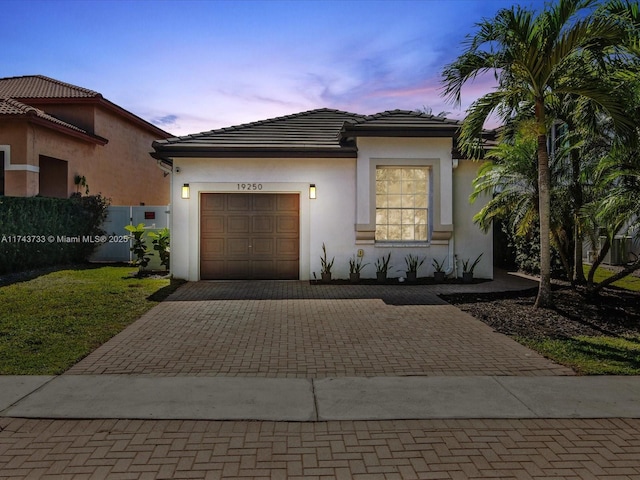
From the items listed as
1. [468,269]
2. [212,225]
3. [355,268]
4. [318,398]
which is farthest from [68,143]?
[318,398]

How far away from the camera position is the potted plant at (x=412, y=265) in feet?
44.1

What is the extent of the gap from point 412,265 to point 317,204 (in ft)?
9.80

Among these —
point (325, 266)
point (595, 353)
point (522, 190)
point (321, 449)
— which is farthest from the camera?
point (325, 266)

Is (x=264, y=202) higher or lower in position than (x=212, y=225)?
higher

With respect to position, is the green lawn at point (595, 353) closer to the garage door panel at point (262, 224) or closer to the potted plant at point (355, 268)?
the potted plant at point (355, 268)

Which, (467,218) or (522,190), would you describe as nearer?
(522,190)

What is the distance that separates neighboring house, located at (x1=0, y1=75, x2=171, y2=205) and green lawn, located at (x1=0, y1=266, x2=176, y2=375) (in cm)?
497

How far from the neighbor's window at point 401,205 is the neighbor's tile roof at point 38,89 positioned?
43.7 ft

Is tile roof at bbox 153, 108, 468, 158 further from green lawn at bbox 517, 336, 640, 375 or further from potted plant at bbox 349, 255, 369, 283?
green lawn at bbox 517, 336, 640, 375

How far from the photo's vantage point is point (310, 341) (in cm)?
766

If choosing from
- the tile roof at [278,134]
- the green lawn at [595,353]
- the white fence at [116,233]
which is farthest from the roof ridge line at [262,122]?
the green lawn at [595,353]

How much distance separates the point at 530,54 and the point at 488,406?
664cm

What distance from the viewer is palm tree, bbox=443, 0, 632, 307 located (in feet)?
28.4

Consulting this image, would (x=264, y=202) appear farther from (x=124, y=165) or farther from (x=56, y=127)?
(x=124, y=165)
